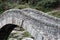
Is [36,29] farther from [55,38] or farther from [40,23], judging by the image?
[55,38]

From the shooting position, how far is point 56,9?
24469mm

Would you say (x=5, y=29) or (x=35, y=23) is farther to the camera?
(x=5, y=29)

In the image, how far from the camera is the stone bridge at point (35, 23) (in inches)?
340

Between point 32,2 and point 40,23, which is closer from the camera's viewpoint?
point 40,23

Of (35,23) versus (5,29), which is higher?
(35,23)

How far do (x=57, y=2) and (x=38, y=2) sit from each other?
1750 millimetres

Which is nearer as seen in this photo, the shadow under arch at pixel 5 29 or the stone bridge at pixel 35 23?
the stone bridge at pixel 35 23

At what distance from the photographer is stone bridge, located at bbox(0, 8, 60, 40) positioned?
8625 millimetres

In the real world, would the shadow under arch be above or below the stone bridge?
below

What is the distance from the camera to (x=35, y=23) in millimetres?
9570

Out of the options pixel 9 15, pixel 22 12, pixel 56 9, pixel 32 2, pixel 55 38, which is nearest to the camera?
pixel 55 38

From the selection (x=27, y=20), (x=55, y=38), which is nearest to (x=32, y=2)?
(x=27, y=20)

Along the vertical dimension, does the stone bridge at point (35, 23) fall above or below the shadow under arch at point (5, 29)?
above

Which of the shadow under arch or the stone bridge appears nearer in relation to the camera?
the stone bridge
